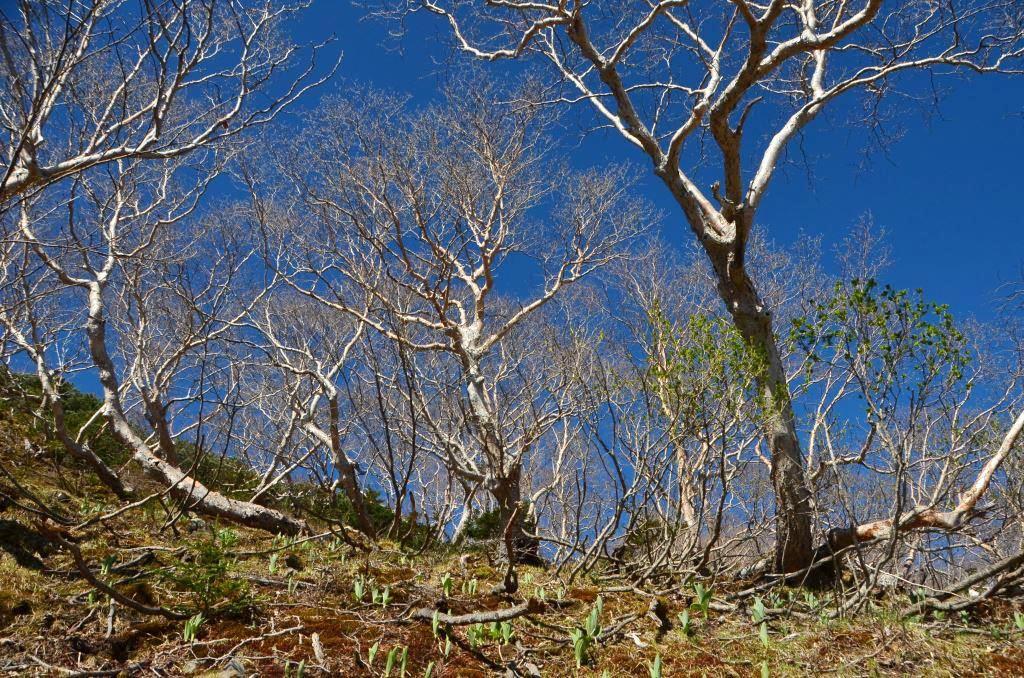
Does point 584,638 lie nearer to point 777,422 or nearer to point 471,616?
point 471,616

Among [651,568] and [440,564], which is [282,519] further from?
[651,568]

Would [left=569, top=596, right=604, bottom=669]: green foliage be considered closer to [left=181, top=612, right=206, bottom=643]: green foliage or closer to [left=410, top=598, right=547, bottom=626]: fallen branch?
[left=410, top=598, right=547, bottom=626]: fallen branch

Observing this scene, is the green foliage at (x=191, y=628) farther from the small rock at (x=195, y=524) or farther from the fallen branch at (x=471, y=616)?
the small rock at (x=195, y=524)

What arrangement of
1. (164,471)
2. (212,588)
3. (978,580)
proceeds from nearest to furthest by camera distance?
(212,588) → (978,580) → (164,471)

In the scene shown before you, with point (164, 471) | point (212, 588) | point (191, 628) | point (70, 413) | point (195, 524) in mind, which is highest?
point (70, 413)

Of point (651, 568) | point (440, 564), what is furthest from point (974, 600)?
point (440, 564)

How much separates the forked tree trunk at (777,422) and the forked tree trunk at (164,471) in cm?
414

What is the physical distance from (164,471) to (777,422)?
5855 millimetres

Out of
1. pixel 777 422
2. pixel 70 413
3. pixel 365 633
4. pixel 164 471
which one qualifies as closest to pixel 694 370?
pixel 777 422

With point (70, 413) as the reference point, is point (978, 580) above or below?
below

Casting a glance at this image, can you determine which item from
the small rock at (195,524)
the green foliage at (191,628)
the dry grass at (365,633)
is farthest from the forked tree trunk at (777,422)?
the small rock at (195,524)

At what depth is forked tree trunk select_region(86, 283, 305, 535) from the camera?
206 inches

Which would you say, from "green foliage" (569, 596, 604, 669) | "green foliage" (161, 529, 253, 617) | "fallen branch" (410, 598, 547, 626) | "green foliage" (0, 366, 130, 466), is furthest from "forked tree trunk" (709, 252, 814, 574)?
"green foliage" (0, 366, 130, 466)

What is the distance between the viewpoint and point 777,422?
5.01 m
